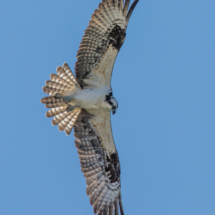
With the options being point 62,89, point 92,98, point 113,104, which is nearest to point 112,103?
point 113,104

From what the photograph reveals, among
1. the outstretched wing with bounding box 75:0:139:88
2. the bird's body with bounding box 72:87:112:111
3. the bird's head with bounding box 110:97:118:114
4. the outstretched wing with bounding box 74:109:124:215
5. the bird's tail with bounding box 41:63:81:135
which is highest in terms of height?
the outstretched wing with bounding box 75:0:139:88

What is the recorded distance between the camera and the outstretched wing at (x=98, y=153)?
12891mm

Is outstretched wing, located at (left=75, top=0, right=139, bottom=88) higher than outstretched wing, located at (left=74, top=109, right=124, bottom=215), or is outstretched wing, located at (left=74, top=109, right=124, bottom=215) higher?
outstretched wing, located at (left=75, top=0, right=139, bottom=88)

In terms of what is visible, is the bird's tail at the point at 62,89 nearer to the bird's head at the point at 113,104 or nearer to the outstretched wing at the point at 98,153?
the outstretched wing at the point at 98,153

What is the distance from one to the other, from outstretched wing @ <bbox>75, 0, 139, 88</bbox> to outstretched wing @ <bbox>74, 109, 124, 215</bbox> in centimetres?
119

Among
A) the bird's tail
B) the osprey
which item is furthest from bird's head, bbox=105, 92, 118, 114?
the bird's tail

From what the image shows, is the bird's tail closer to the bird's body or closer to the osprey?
the osprey

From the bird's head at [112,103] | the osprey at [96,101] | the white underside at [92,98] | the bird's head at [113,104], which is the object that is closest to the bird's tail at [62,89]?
the osprey at [96,101]

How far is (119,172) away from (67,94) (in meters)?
2.48

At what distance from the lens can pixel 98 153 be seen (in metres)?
13.2

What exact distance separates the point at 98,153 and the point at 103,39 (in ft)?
9.85

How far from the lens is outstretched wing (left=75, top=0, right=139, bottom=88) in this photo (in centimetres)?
1209

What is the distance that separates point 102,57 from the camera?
12.3 meters

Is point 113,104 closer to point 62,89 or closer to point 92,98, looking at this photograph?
point 92,98
